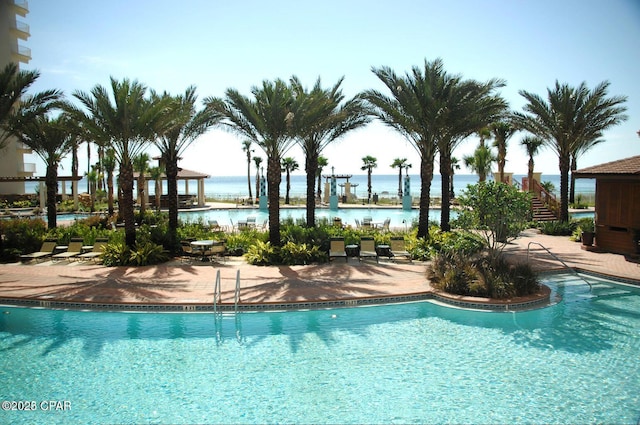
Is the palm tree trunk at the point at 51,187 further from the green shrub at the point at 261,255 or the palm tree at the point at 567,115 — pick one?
the palm tree at the point at 567,115

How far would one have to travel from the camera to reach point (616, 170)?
16.2m

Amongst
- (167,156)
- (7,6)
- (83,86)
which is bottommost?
(167,156)

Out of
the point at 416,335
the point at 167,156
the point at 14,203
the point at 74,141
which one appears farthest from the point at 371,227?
the point at 14,203

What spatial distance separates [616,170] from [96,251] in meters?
17.5

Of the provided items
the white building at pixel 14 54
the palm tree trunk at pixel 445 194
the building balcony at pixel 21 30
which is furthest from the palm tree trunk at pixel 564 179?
the building balcony at pixel 21 30

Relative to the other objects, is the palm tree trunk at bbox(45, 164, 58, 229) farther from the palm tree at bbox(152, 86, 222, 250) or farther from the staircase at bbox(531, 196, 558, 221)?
the staircase at bbox(531, 196, 558, 221)

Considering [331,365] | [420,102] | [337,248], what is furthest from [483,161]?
[331,365]

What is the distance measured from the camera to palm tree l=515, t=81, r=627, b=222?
20.4 m

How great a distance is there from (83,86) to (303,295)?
32.8 ft

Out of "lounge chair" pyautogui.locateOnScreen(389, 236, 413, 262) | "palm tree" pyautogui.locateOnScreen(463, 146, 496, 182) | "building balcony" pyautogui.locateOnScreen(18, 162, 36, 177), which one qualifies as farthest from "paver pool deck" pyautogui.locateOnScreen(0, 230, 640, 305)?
"building balcony" pyautogui.locateOnScreen(18, 162, 36, 177)

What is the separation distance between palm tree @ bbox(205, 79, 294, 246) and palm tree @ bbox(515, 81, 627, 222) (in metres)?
12.0

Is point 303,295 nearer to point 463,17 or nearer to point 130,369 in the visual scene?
point 130,369

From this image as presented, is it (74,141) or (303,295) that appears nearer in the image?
(303,295)

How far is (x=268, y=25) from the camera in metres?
17.3
